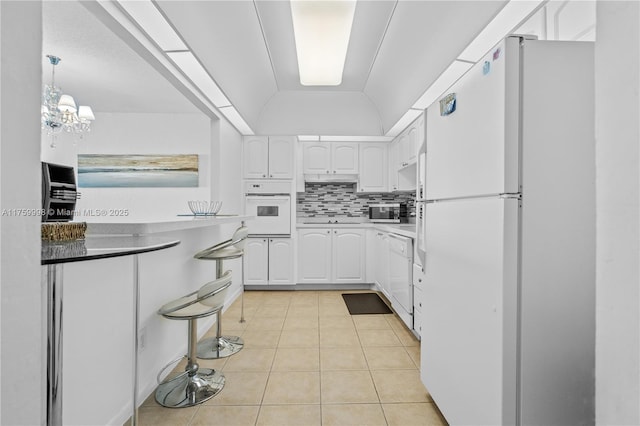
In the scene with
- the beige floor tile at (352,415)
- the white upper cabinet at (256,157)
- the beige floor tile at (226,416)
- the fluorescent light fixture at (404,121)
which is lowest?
the beige floor tile at (226,416)

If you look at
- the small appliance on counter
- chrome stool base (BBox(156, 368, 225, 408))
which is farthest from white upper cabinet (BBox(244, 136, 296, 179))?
the small appliance on counter

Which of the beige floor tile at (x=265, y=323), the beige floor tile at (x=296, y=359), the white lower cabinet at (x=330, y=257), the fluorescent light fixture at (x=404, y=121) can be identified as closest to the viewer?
the beige floor tile at (x=296, y=359)

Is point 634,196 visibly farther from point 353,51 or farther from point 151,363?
point 353,51

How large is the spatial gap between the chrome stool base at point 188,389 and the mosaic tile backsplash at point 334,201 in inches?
128

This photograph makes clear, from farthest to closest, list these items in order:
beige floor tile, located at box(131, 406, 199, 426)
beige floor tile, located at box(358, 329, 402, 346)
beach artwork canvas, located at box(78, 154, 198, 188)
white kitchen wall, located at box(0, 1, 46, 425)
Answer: beach artwork canvas, located at box(78, 154, 198, 188) → beige floor tile, located at box(358, 329, 402, 346) → beige floor tile, located at box(131, 406, 199, 426) → white kitchen wall, located at box(0, 1, 46, 425)

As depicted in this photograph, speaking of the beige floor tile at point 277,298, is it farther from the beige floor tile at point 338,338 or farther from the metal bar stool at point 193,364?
the metal bar stool at point 193,364

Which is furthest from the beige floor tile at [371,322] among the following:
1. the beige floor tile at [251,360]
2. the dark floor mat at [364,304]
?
the beige floor tile at [251,360]

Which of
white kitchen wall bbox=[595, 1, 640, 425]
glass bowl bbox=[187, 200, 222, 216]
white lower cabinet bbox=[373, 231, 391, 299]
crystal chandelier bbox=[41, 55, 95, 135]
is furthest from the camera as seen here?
white lower cabinet bbox=[373, 231, 391, 299]

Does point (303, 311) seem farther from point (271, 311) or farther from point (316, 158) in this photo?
point (316, 158)

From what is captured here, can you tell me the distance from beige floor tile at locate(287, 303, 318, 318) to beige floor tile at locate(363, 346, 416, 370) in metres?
0.98

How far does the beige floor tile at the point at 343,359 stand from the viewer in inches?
88.9

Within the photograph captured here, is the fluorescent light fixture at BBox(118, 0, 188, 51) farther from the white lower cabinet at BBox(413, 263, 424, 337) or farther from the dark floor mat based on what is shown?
the dark floor mat

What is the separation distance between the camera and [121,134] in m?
5.06

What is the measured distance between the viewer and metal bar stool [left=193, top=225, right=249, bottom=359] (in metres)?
2.39
